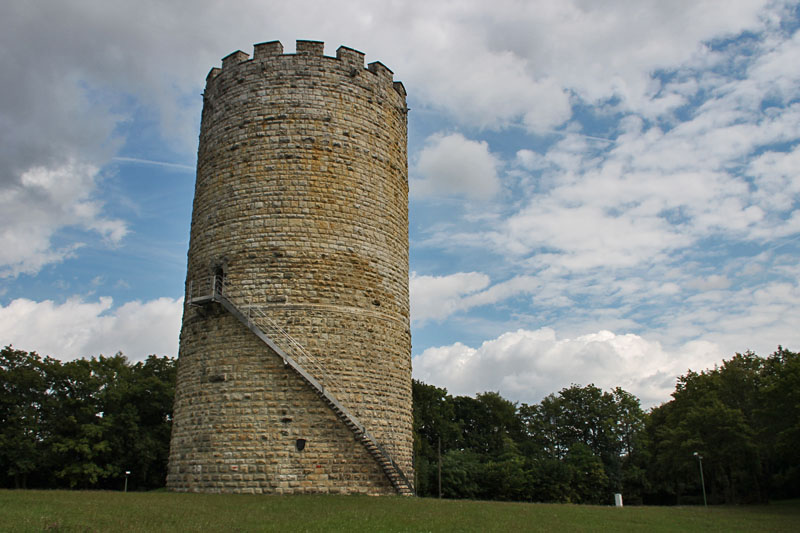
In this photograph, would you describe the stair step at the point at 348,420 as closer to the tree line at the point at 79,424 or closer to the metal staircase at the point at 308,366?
the metal staircase at the point at 308,366

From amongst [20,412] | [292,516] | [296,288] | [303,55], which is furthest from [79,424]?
[292,516]

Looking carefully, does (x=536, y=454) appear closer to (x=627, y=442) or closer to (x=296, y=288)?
(x=627, y=442)

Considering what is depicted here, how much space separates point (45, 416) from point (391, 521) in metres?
28.8

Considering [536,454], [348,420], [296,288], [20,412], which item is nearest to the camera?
[348,420]

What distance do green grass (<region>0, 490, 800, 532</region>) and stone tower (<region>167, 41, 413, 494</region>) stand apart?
1361 millimetres

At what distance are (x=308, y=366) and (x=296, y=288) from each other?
6.35 feet

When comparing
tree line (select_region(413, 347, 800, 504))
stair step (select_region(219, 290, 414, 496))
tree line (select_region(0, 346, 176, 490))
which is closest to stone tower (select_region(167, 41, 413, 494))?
stair step (select_region(219, 290, 414, 496))

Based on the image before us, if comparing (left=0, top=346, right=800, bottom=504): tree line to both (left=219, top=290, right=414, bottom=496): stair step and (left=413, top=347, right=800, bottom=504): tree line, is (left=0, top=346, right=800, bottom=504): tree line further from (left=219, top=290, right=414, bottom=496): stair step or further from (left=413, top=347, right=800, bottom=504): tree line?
(left=219, top=290, right=414, bottom=496): stair step

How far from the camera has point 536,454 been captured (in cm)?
4494

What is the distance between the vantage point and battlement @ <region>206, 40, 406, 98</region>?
1720 cm

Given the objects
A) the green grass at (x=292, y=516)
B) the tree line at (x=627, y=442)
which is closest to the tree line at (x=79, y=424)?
the tree line at (x=627, y=442)

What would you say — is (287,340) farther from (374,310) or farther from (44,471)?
(44,471)

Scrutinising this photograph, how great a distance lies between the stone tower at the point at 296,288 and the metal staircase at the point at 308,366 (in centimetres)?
4

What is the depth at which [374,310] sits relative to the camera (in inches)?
635
